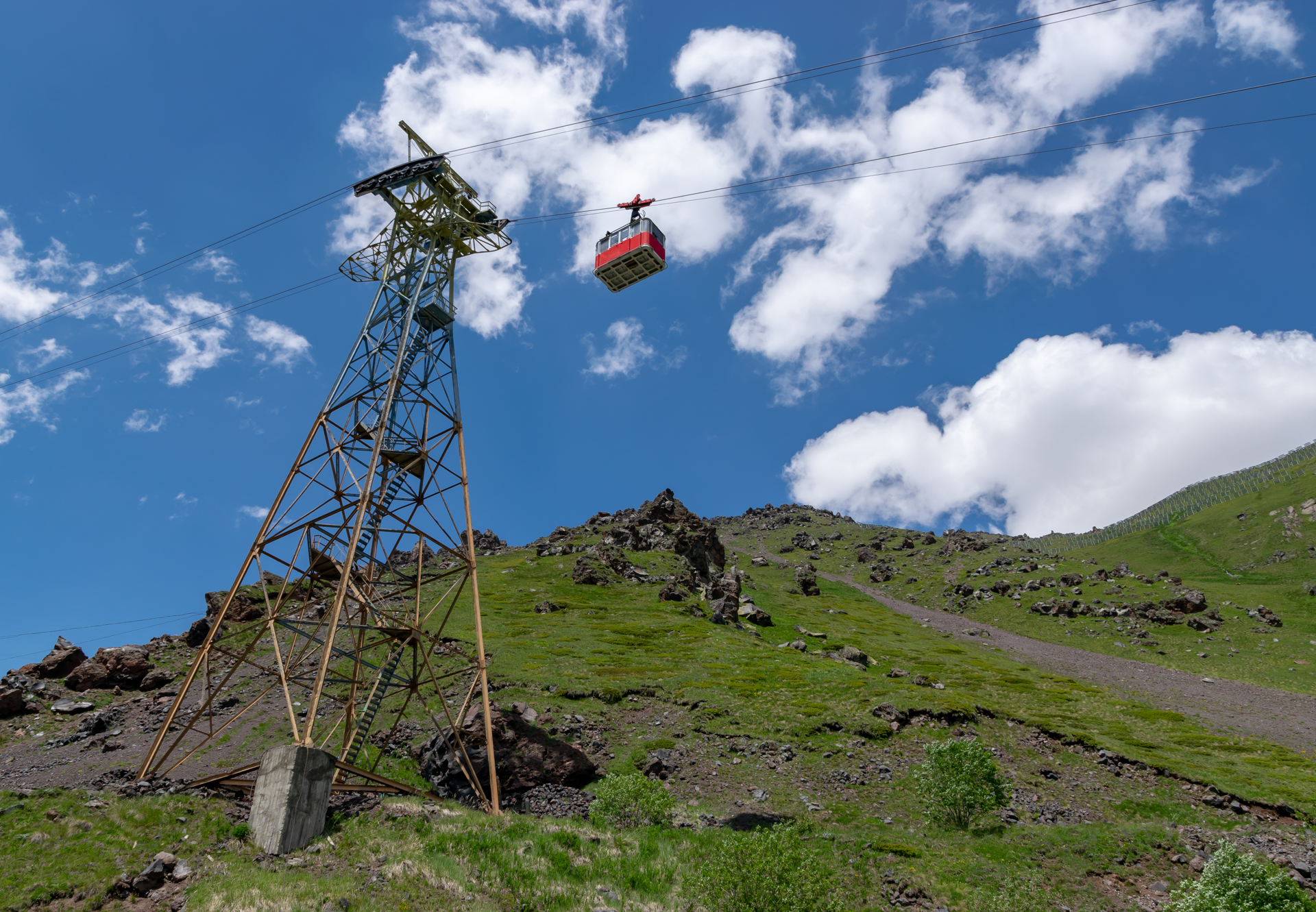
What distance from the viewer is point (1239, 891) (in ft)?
54.4

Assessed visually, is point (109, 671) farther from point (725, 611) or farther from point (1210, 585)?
point (1210, 585)

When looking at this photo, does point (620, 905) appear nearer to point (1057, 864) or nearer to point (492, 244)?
point (1057, 864)

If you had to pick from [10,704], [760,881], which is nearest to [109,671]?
[10,704]

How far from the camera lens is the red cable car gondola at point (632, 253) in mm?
30406

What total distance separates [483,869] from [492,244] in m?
29.0

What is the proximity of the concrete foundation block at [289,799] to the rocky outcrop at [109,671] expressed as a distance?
37.2 metres

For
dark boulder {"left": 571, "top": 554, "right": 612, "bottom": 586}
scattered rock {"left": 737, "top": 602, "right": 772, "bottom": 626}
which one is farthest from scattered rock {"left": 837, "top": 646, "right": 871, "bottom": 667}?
dark boulder {"left": 571, "top": 554, "right": 612, "bottom": 586}

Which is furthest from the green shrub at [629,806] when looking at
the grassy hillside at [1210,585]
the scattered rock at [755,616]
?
the grassy hillside at [1210,585]

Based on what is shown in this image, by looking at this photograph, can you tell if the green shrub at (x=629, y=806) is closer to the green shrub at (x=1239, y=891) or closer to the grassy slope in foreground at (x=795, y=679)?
the grassy slope in foreground at (x=795, y=679)

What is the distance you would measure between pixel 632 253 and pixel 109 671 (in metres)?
47.0

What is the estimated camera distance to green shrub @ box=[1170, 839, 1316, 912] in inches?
643

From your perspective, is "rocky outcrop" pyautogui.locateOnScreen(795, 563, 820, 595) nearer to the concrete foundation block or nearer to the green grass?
the green grass

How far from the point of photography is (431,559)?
4941 inches

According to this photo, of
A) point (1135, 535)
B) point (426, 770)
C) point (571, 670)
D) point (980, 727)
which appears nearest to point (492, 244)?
point (426, 770)
